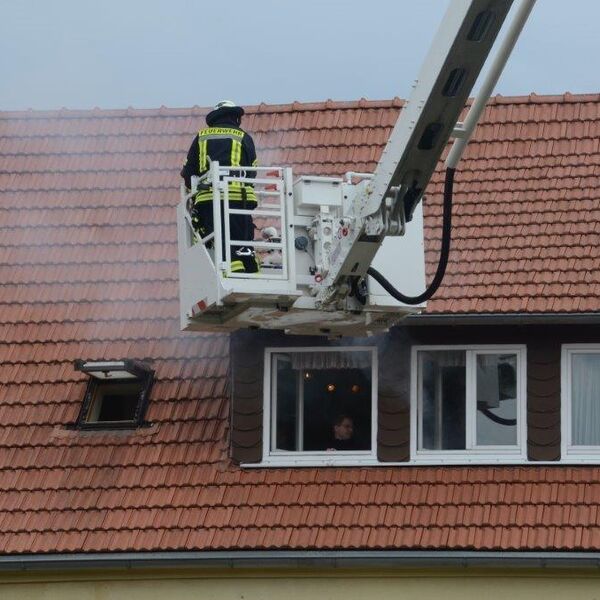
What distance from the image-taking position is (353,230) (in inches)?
671

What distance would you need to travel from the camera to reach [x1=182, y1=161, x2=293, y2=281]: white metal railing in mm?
17312

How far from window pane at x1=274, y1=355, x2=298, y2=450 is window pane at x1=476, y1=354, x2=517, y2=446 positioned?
1.78 metres

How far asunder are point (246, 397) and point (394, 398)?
1.42 metres

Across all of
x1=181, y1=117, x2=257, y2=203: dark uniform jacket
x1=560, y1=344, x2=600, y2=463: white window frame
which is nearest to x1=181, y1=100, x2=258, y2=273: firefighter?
x1=181, y1=117, x2=257, y2=203: dark uniform jacket

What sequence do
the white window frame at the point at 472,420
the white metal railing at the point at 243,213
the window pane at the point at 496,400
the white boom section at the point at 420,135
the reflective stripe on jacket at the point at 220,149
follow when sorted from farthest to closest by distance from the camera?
1. the window pane at the point at 496,400
2. the white window frame at the point at 472,420
3. the reflective stripe on jacket at the point at 220,149
4. the white metal railing at the point at 243,213
5. the white boom section at the point at 420,135

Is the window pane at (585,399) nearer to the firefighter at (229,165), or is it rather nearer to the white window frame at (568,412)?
the white window frame at (568,412)

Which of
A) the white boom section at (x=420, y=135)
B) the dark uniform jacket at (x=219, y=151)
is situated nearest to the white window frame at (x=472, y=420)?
the white boom section at (x=420, y=135)

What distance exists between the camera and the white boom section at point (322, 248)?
16500mm

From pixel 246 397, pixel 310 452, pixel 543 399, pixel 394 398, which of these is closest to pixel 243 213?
pixel 246 397

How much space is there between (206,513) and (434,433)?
7.57ft

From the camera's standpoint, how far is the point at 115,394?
20.7 meters

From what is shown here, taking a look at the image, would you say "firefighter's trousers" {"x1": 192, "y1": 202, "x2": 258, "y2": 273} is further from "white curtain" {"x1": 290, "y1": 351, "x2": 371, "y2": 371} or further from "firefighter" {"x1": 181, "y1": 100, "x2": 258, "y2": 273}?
"white curtain" {"x1": 290, "y1": 351, "x2": 371, "y2": 371}

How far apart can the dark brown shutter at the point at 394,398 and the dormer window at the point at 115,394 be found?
2.38 meters

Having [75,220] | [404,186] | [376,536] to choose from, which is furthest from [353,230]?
[75,220]
